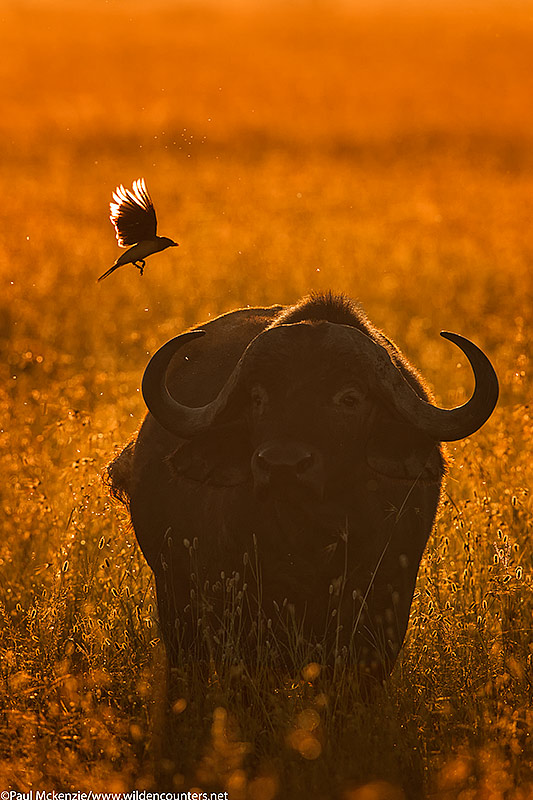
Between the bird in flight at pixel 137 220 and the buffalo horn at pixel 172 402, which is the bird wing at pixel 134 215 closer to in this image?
the bird in flight at pixel 137 220

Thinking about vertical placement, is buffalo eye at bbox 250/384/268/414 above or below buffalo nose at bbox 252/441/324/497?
above

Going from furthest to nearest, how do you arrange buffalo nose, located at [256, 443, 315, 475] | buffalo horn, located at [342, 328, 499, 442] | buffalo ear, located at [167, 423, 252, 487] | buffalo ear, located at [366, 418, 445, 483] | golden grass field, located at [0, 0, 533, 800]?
buffalo ear, located at [167, 423, 252, 487] < buffalo ear, located at [366, 418, 445, 483] < buffalo horn, located at [342, 328, 499, 442] < golden grass field, located at [0, 0, 533, 800] < buffalo nose, located at [256, 443, 315, 475]

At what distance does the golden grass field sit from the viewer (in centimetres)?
467

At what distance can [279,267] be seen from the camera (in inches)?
A: 621

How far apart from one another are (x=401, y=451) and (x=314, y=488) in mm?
595

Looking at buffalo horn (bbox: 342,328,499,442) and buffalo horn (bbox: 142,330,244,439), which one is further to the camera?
buffalo horn (bbox: 142,330,244,439)

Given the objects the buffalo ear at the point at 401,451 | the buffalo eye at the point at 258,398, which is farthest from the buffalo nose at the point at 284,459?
the buffalo ear at the point at 401,451

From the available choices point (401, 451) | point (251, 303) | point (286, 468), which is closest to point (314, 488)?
point (286, 468)

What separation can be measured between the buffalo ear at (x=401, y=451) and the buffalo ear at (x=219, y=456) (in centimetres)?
55

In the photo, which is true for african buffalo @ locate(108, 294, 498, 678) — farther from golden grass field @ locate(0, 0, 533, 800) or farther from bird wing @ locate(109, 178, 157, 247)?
bird wing @ locate(109, 178, 157, 247)

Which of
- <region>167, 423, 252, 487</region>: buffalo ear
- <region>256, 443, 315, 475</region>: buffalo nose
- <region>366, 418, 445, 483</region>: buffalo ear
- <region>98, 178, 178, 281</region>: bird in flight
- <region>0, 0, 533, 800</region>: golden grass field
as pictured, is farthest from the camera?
<region>98, 178, 178, 281</region>: bird in flight

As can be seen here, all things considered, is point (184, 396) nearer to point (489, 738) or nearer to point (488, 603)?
point (488, 603)

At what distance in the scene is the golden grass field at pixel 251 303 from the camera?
184 inches

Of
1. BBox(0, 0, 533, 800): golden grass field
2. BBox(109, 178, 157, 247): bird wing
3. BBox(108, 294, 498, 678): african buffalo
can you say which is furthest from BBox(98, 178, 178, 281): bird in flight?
BBox(0, 0, 533, 800): golden grass field
